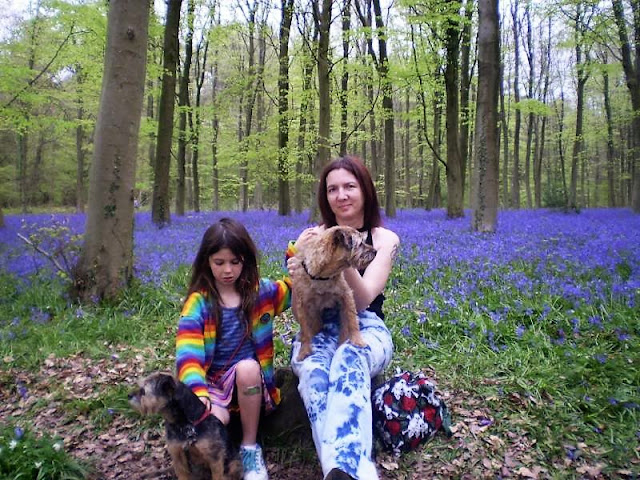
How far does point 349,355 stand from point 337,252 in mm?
705

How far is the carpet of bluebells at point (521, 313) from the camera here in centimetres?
361

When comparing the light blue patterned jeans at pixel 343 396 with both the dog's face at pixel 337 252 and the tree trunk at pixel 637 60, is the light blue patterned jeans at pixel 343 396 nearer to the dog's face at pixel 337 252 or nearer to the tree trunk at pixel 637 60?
the dog's face at pixel 337 252

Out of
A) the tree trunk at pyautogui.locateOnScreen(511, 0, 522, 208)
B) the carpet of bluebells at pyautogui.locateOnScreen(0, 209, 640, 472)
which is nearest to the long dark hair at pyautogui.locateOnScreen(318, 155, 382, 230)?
the carpet of bluebells at pyautogui.locateOnScreen(0, 209, 640, 472)

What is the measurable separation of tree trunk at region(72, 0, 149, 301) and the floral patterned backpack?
4275mm

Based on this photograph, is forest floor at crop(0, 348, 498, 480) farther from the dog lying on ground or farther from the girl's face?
the girl's face

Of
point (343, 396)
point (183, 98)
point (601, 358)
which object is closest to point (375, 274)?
point (343, 396)

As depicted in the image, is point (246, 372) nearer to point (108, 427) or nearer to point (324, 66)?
point (108, 427)

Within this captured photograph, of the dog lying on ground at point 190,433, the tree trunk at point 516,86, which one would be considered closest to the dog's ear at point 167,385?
the dog lying on ground at point 190,433

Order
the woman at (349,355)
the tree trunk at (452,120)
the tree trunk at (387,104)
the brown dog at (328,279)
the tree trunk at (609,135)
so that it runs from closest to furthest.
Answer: the woman at (349,355)
the brown dog at (328,279)
the tree trunk at (452,120)
the tree trunk at (387,104)
the tree trunk at (609,135)

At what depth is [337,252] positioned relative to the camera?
2.98 meters

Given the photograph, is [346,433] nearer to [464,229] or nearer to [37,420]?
[37,420]

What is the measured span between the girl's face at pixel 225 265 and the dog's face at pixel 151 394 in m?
0.86

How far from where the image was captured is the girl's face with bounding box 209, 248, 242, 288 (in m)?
3.03

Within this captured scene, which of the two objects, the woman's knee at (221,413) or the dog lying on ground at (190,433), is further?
the woman's knee at (221,413)
